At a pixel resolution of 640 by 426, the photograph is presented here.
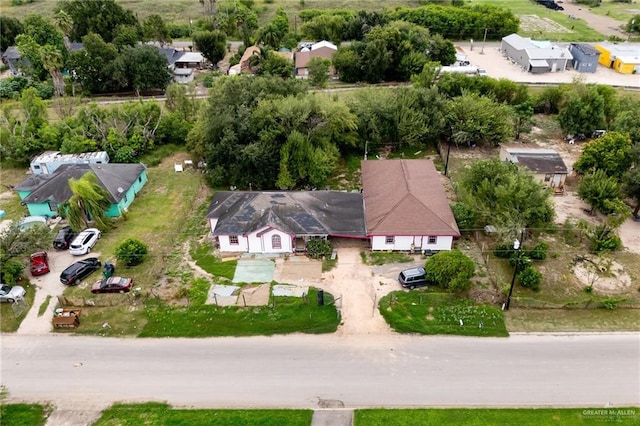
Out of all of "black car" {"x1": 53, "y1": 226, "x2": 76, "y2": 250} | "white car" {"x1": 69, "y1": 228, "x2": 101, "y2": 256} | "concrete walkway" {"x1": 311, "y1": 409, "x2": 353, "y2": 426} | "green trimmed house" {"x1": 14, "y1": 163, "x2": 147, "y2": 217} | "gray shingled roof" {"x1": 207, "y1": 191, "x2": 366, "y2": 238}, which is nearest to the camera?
"concrete walkway" {"x1": 311, "y1": 409, "x2": 353, "y2": 426}

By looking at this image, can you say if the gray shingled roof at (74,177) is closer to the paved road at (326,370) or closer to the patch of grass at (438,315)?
the paved road at (326,370)

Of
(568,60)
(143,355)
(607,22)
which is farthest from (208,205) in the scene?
(607,22)

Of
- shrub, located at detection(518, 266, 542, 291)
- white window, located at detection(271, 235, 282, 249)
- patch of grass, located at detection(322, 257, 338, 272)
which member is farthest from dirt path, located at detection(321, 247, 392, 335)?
shrub, located at detection(518, 266, 542, 291)

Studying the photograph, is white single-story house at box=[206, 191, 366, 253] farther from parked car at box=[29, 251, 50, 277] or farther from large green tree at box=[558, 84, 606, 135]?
large green tree at box=[558, 84, 606, 135]

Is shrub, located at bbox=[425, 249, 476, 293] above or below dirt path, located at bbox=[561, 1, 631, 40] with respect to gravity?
above

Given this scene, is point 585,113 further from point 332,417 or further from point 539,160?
point 332,417

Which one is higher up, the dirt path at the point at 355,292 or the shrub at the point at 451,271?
the shrub at the point at 451,271

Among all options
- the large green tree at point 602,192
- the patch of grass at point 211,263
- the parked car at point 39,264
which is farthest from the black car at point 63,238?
the large green tree at point 602,192
